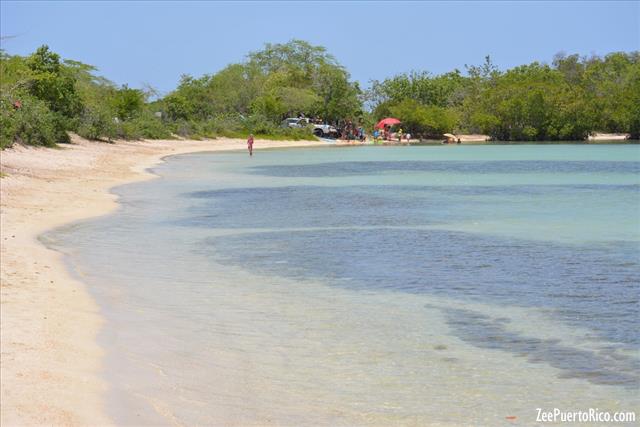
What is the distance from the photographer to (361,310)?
1083cm

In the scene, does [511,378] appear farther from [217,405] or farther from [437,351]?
[217,405]

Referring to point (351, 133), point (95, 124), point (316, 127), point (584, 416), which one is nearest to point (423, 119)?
point (351, 133)

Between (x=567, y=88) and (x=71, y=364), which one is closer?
(x=71, y=364)

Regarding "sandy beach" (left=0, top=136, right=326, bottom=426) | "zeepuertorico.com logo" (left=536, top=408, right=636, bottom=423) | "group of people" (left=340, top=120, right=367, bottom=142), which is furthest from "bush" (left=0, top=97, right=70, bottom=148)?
"group of people" (left=340, top=120, right=367, bottom=142)

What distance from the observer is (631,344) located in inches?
361

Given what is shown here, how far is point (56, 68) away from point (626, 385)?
45.5 m

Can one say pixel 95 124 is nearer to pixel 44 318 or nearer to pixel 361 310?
pixel 361 310

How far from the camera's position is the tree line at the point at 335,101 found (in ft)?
198

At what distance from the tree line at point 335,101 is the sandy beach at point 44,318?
28.4 m

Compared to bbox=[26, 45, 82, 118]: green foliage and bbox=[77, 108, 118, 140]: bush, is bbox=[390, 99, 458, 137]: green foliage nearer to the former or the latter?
bbox=[77, 108, 118, 140]: bush

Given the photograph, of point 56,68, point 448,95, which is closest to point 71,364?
point 56,68

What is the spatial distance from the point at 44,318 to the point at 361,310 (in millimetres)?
3557

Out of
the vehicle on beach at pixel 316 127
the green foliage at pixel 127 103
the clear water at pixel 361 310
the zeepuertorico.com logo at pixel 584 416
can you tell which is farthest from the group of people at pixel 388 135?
the zeepuertorico.com logo at pixel 584 416

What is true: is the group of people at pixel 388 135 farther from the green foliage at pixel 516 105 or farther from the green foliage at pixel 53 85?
the green foliage at pixel 53 85
